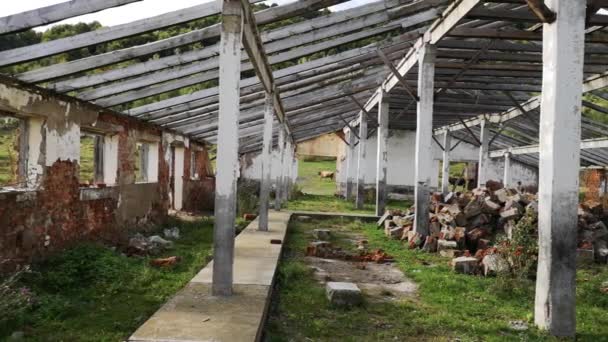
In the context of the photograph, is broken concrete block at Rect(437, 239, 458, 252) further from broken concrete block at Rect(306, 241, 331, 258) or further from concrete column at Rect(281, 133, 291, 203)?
concrete column at Rect(281, 133, 291, 203)

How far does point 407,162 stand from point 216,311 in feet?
79.3

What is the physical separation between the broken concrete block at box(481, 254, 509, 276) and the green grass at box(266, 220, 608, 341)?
0.26 m

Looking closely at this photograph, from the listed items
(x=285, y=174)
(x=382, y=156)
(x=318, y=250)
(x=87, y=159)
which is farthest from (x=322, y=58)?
(x=285, y=174)

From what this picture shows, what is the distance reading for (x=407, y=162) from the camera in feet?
93.5

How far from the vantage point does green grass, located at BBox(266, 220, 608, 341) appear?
5426 mm

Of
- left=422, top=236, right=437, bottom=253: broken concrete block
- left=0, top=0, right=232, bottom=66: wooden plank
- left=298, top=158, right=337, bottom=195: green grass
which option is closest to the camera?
left=0, top=0, right=232, bottom=66: wooden plank

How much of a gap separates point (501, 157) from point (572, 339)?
24574 millimetres

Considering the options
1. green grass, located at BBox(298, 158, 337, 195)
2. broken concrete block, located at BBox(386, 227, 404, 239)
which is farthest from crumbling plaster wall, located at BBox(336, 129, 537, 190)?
broken concrete block, located at BBox(386, 227, 404, 239)

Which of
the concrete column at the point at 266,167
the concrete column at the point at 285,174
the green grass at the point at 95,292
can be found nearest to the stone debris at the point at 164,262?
the green grass at the point at 95,292

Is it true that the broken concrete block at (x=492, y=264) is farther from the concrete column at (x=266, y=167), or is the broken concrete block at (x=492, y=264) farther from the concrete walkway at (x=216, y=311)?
the concrete column at (x=266, y=167)

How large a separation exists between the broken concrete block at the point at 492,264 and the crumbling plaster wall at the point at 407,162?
19.0 m

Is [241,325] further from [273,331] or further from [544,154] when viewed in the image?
[544,154]

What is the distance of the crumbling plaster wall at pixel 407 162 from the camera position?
27.8m

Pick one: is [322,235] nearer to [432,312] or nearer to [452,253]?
[452,253]
